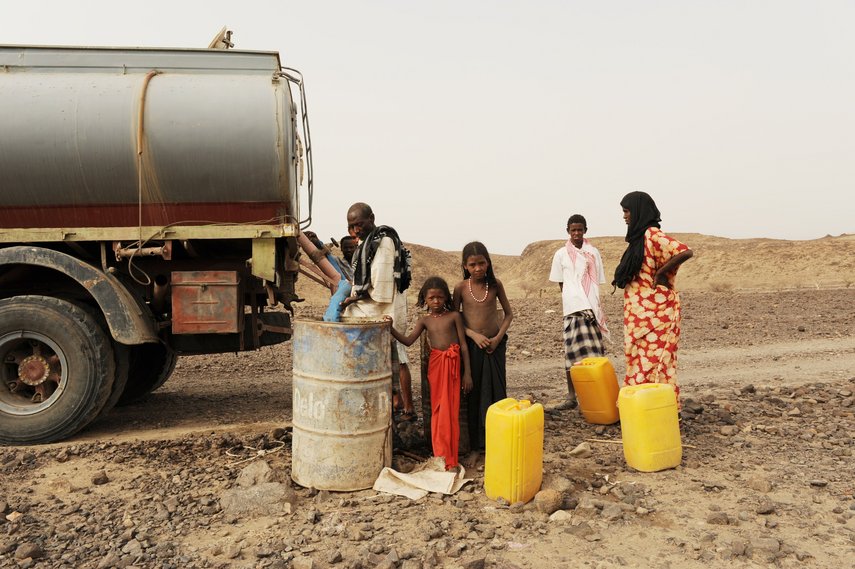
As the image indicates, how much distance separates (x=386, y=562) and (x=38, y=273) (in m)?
4.00

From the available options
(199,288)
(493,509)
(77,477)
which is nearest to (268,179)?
(199,288)

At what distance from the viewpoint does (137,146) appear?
16.5ft

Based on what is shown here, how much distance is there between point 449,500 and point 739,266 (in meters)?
33.3

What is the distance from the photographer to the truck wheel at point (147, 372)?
6.45m

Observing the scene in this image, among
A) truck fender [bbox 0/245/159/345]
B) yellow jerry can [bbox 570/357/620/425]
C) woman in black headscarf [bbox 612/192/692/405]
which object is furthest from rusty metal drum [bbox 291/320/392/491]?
woman in black headscarf [bbox 612/192/692/405]

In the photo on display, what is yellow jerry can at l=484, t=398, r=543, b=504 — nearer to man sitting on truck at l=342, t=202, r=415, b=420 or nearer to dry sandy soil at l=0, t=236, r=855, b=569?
dry sandy soil at l=0, t=236, r=855, b=569

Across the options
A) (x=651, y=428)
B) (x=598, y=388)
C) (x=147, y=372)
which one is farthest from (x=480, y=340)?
(x=147, y=372)

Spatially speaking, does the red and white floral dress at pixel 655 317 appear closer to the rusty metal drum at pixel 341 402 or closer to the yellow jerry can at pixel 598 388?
the yellow jerry can at pixel 598 388

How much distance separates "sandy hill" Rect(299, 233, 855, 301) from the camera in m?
30.4

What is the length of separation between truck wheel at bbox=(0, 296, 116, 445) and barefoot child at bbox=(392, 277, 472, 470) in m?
2.39

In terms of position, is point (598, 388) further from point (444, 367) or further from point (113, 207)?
point (113, 207)

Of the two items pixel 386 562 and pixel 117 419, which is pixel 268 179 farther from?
pixel 386 562

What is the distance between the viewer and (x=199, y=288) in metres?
5.22

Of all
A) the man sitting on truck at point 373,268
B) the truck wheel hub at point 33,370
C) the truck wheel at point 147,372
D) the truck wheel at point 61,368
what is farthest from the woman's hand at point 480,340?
the truck wheel at point 147,372
